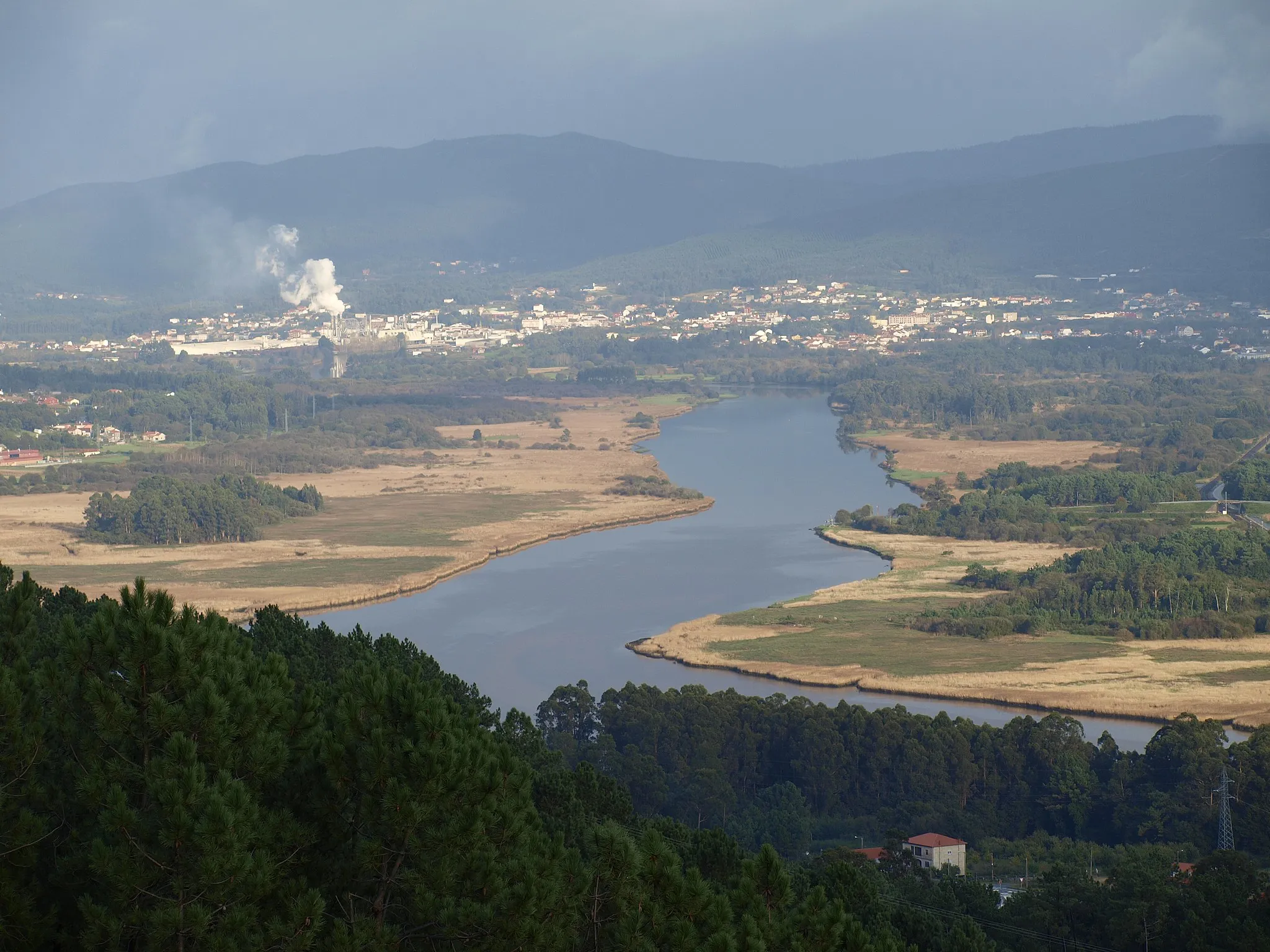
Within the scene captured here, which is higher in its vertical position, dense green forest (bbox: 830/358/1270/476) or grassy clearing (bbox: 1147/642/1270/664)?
dense green forest (bbox: 830/358/1270/476)

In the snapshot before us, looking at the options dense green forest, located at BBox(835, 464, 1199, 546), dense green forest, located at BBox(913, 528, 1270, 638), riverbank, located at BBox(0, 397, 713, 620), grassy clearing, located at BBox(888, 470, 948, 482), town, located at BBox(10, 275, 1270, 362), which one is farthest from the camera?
town, located at BBox(10, 275, 1270, 362)

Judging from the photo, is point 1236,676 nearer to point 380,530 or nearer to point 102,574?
point 102,574

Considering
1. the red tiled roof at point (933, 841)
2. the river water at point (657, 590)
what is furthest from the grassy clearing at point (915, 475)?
the red tiled roof at point (933, 841)

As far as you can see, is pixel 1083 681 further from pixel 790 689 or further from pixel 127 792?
pixel 127 792

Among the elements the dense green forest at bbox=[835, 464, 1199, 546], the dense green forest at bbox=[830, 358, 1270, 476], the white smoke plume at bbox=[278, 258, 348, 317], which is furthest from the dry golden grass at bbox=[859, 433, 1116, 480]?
the white smoke plume at bbox=[278, 258, 348, 317]

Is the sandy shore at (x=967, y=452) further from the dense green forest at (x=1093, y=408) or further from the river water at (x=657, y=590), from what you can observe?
the river water at (x=657, y=590)

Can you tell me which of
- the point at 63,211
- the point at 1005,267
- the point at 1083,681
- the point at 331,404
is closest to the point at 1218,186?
the point at 1005,267

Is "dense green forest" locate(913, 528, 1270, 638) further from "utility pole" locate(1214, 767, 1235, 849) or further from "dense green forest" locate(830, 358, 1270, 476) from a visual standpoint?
"dense green forest" locate(830, 358, 1270, 476)
